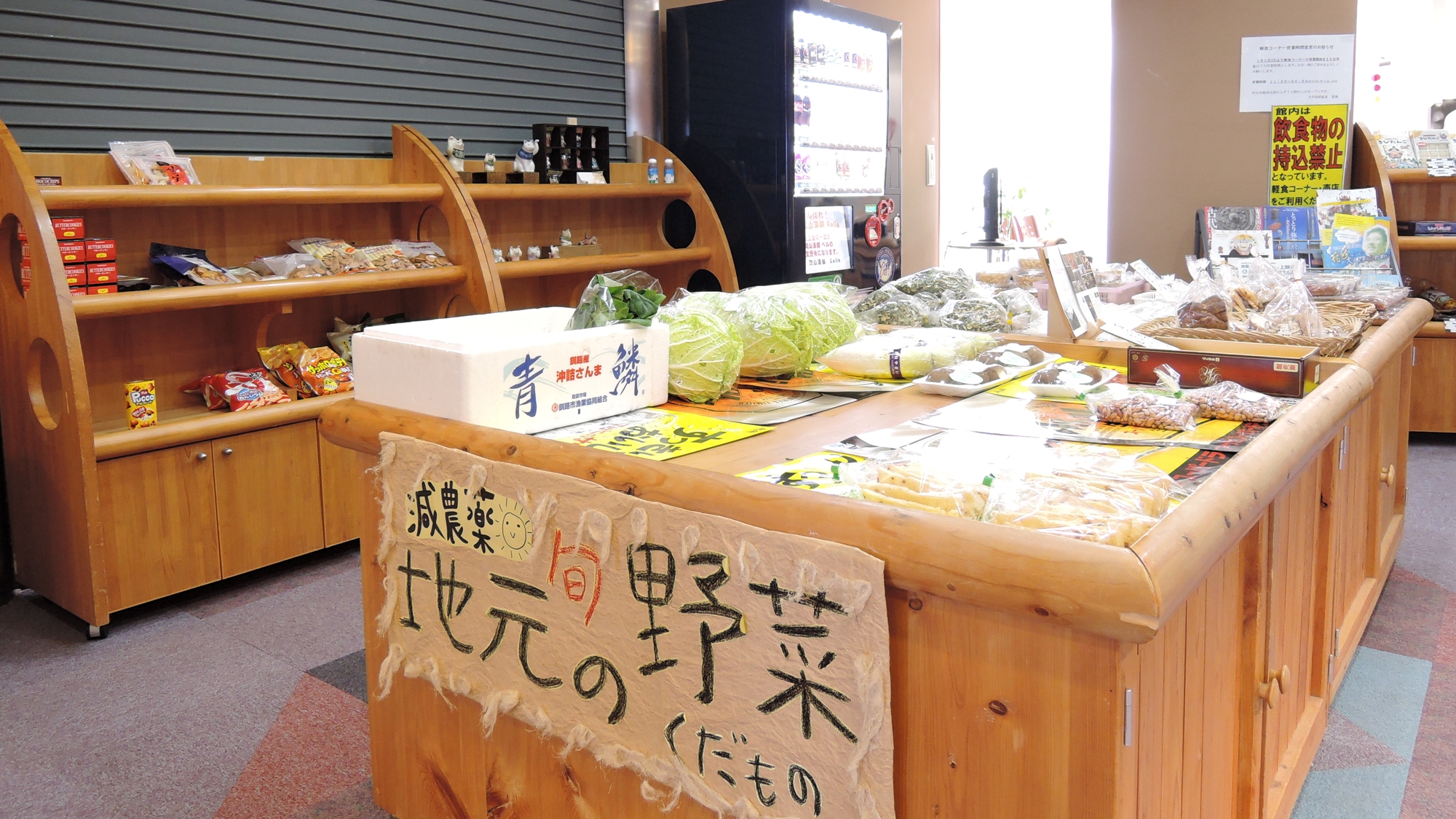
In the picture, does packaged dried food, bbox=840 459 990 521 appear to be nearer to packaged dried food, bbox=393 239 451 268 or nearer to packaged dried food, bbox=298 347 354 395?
packaged dried food, bbox=298 347 354 395

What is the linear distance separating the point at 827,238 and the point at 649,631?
396 centimetres

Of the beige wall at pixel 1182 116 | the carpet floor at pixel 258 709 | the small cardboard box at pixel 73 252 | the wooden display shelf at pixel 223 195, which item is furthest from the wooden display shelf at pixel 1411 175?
the small cardboard box at pixel 73 252

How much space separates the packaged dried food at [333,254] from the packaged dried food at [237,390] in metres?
0.46

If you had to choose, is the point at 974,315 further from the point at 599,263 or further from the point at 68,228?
the point at 68,228

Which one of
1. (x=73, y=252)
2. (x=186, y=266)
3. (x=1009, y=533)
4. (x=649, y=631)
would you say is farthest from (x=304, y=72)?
(x=1009, y=533)

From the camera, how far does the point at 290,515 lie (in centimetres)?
362

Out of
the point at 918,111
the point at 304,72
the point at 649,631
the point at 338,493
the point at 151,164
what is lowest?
the point at 338,493

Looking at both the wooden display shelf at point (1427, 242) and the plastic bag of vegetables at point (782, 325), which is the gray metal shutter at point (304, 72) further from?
the wooden display shelf at point (1427, 242)

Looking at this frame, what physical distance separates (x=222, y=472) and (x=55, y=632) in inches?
26.2

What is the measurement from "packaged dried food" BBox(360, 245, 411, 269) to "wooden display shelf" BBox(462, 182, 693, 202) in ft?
1.17

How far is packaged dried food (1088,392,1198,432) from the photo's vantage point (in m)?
1.82

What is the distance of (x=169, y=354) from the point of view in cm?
362

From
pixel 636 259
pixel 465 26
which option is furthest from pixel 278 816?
pixel 465 26

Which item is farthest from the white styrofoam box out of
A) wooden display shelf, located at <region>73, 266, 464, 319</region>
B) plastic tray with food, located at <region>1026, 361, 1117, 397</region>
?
wooden display shelf, located at <region>73, 266, 464, 319</region>
